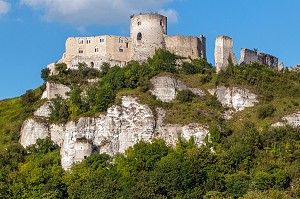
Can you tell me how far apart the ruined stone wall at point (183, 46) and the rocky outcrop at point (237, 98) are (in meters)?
8.77

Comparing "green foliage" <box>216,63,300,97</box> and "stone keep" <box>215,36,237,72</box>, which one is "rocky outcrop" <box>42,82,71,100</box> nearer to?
"green foliage" <box>216,63,300,97</box>

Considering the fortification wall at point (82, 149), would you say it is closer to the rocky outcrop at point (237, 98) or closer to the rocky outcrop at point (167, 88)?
the rocky outcrop at point (167, 88)

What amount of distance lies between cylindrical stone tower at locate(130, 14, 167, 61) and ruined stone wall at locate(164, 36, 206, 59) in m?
0.76

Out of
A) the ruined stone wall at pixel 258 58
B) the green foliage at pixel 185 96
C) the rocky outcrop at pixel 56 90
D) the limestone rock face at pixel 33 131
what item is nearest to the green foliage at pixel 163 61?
the green foliage at pixel 185 96

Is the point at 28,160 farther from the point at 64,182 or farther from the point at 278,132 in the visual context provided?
the point at 278,132

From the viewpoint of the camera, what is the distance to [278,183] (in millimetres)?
71312

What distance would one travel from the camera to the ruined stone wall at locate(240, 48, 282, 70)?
92.7 meters

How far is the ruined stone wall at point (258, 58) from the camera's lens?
92.7 m

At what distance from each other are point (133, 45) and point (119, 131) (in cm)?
1447

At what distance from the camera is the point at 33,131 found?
3292 inches

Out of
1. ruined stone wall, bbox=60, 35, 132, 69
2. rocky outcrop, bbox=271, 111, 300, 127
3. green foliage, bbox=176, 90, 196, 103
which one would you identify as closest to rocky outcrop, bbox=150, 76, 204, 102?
green foliage, bbox=176, 90, 196, 103

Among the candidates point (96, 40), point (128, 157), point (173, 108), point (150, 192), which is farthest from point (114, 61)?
point (150, 192)

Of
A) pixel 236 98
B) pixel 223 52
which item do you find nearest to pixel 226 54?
pixel 223 52

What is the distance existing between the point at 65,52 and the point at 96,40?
13.5 ft
